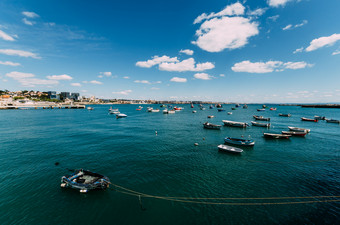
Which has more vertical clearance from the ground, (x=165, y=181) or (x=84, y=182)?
(x=84, y=182)

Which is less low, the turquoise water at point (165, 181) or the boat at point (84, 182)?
the boat at point (84, 182)

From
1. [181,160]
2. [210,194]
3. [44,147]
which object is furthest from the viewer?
[44,147]

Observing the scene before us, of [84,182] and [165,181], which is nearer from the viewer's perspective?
[84,182]

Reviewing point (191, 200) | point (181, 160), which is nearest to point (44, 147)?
point (181, 160)

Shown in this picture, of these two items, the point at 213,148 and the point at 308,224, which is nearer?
the point at 308,224

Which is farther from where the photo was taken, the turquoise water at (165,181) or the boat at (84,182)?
the boat at (84,182)

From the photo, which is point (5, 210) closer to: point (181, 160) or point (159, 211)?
point (159, 211)

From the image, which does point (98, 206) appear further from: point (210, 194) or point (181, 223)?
point (210, 194)

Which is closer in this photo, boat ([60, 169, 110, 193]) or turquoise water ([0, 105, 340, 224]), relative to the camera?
turquoise water ([0, 105, 340, 224])

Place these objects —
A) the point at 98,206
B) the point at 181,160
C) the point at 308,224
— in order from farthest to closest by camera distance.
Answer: the point at 181,160 < the point at 98,206 < the point at 308,224

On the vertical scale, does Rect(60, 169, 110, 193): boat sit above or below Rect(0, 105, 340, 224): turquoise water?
above
